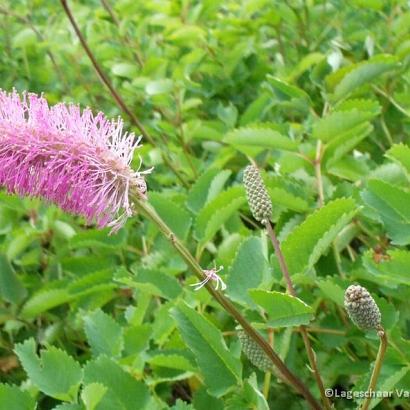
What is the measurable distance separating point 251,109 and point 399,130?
0.38 metres

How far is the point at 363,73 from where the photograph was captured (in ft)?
4.89

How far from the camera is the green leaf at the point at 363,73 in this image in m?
1.48

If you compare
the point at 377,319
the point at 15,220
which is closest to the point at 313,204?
the point at 377,319

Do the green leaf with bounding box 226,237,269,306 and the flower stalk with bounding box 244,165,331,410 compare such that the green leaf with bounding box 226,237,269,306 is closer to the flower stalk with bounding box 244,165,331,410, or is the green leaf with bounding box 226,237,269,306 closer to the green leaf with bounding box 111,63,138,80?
the flower stalk with bounding box 244,165,331,410

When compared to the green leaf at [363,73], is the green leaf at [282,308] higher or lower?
lower

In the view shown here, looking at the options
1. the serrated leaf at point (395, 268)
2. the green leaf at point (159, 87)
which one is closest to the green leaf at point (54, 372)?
the serrated leaf at point (395, 268)

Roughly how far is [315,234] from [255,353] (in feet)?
0.59

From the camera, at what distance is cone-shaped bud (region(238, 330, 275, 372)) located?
40.2 inches

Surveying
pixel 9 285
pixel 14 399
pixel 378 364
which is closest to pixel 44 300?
pixel 9 285

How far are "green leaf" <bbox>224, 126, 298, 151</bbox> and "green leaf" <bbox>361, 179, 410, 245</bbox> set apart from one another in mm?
241

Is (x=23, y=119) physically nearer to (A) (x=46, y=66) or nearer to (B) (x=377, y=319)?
(B) (x=377, y=319)

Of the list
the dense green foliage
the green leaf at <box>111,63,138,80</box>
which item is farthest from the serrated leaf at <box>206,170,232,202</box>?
the green leaf at <box>111,63,138,80</box>

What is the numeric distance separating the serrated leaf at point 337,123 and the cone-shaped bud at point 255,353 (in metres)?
0.45

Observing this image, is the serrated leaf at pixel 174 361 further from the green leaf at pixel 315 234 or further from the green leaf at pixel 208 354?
the green leaf at pixel 315 234
